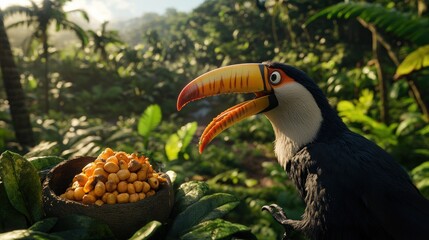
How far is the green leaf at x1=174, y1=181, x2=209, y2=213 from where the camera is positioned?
1795 mm

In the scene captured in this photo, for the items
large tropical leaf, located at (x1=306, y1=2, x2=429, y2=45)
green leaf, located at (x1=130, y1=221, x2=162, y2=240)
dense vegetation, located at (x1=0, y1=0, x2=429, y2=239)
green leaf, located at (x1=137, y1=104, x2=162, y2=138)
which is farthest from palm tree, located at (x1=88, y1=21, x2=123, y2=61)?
green leaf, located at (x1=130, y1=221, x2=162, y2=240)

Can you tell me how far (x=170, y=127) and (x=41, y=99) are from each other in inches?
307

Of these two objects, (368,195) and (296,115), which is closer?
(368,195)

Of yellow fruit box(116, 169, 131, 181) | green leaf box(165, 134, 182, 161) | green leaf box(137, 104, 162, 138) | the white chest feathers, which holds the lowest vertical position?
green leaf box(165, 134, 182, 161)

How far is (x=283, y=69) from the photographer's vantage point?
1.99 meters

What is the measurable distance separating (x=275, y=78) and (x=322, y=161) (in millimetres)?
520

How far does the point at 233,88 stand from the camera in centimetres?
191

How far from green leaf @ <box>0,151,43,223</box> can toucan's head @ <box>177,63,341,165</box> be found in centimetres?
86

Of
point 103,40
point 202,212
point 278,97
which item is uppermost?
point 103,40

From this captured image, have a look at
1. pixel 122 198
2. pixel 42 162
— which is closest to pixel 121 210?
pixel 122 198

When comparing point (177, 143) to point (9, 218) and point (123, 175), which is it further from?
point (9, 218)

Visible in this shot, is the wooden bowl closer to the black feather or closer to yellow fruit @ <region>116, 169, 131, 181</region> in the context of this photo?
yellow fruit @ <region>116, 169, 131, 181</region>

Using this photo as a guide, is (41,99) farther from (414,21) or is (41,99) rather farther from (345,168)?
(345,168)

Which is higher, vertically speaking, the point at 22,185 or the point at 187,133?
the point at 22,185
